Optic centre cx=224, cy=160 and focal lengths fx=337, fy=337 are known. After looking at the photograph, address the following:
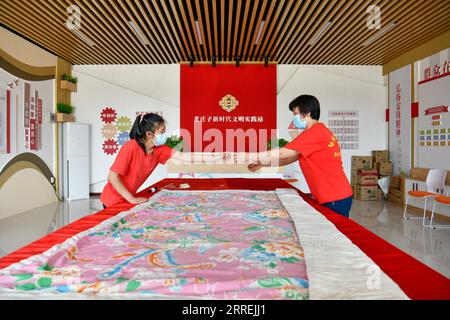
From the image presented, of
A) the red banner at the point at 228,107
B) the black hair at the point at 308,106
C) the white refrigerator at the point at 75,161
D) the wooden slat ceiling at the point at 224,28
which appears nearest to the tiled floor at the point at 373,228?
the white refrigerator at the point at 75,161

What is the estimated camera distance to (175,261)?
1.05 metres

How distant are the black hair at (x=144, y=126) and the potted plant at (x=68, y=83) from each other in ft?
18.3

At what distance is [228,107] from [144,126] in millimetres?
5352

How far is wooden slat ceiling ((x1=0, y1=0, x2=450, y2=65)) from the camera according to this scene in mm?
4691

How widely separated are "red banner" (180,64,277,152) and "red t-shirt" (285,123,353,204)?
530 centimetres

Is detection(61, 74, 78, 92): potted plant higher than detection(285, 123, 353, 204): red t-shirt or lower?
higher

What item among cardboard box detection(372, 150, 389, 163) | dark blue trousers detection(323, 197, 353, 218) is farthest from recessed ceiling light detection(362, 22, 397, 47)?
dark blue trousers detection(323, 197, 353, 218)

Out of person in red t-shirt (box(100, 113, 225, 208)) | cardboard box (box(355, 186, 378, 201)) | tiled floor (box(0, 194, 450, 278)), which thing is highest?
person in red t-shirt (box(100, 113, 225, 208))

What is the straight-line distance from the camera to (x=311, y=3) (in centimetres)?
472

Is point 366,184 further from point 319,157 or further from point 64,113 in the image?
point 64,113

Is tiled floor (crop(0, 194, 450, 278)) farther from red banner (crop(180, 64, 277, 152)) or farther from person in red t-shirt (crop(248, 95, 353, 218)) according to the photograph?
red banner (crop(180, 64, 277, 152))

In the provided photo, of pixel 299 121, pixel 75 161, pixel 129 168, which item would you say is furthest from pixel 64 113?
→ pixel 299 121
